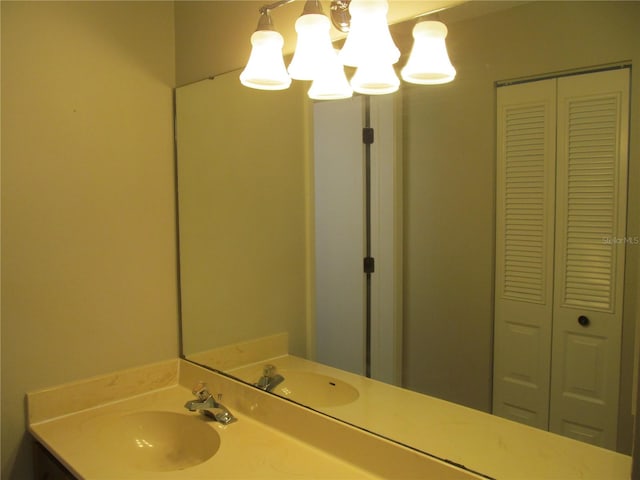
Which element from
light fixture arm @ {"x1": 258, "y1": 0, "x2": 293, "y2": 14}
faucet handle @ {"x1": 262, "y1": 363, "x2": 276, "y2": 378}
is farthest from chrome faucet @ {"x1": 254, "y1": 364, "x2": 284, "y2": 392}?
light fixture arm @ {"x1": 258, "y1": 0, "x2": 293, "y2": 14}

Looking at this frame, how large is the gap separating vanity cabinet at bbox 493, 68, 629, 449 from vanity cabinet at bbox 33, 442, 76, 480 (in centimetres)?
117

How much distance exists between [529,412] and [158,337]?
4.21 feet

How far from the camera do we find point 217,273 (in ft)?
5.87

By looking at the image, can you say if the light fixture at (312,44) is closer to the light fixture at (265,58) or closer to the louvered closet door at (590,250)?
the light fixture at (265,58)

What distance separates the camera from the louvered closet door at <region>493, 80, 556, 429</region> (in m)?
0.98

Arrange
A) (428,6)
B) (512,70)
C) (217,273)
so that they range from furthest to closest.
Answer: (217,273) → (428,6) → (512,70)

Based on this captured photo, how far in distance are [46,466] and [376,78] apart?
144cm

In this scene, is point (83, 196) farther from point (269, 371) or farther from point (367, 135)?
point (367, 135)

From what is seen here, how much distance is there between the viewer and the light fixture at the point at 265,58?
4.31 ft

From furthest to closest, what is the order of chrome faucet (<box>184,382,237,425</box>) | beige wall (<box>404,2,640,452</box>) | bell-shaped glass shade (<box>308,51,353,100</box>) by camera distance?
chrome faucet (<box>184,382,237,425</box>), bell-shaped glass shade (<box>308,51,353,100</box>), beige wall (<box>404,2,640,452</box>)

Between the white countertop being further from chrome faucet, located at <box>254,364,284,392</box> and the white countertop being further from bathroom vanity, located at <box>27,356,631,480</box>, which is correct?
chrome faucet, located at <box>254,364,284,392</box>

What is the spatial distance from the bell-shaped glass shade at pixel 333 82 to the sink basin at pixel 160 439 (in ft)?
A: 3.34

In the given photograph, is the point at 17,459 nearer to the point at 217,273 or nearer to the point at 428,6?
the point at 217,273

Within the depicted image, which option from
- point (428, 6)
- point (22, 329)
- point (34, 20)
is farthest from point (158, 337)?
point (428, 6)
